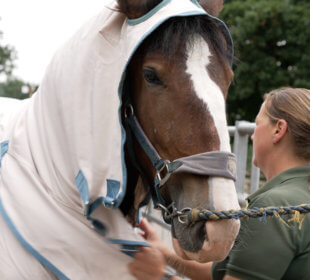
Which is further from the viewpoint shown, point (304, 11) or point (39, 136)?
point (304, 11)

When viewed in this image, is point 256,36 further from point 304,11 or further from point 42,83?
point 42,83

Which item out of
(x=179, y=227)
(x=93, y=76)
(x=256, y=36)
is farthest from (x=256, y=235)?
(x=256, y=36)

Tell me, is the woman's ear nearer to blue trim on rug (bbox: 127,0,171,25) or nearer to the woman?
the woman

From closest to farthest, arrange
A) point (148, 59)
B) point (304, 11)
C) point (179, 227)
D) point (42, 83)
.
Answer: point (179, 227) < point (148, 59) < point (42, 83) < point (304, 11)

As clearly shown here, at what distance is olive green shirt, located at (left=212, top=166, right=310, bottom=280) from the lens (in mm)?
1476

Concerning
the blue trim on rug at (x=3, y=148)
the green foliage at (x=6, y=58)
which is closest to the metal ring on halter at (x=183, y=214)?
the blue trim on rug at (x=3, y=148)

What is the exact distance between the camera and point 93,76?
1.51 metres

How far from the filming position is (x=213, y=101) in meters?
1.34

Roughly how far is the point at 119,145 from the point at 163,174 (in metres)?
0.21

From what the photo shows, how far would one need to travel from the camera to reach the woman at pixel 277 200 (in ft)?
4.87

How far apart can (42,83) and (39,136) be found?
258mm

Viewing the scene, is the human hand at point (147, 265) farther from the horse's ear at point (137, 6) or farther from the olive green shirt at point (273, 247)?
the horse's ear at point (137, 6)

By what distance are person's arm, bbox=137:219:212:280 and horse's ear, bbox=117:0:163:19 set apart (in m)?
1.03

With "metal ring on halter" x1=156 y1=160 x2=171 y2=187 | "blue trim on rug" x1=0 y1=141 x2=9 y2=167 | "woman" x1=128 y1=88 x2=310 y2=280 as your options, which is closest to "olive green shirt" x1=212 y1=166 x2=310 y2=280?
"woman" x1=128 y1=88 x2=310 y2=280
